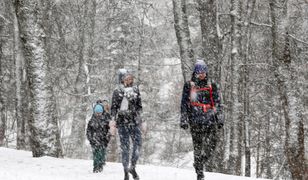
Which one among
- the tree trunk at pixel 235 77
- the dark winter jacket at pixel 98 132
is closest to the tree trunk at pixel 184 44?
the tree trunk at pixel 235 77

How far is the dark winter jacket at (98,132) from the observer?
10383 mm

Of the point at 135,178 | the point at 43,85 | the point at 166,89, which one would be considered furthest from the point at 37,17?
the point at 166,89

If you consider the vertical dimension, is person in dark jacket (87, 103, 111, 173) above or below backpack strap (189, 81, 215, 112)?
below

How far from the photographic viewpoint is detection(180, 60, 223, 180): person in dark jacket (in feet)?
27.5

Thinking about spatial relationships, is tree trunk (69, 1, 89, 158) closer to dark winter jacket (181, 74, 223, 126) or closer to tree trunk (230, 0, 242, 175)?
tree trunk (230, 0, 242, 175)

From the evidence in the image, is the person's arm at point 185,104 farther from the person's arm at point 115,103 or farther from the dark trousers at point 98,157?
the dark trousers at point 98,157

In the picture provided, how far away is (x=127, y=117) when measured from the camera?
890 centimetres

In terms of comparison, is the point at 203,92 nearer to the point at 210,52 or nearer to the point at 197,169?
the point at 197,169

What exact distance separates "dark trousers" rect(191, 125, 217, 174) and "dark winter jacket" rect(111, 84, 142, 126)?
1124 mm

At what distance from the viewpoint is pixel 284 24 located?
11.0m

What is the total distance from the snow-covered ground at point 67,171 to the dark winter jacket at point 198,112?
1.64 m

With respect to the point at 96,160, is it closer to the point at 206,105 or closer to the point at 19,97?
the point at 206,105

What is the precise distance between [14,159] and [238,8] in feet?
28.6

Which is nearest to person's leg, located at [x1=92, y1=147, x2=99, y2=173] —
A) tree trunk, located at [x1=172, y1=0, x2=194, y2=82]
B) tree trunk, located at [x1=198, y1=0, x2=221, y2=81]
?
tree trunk, located at [x1=172, y1=0, x2=194, y2=82]
